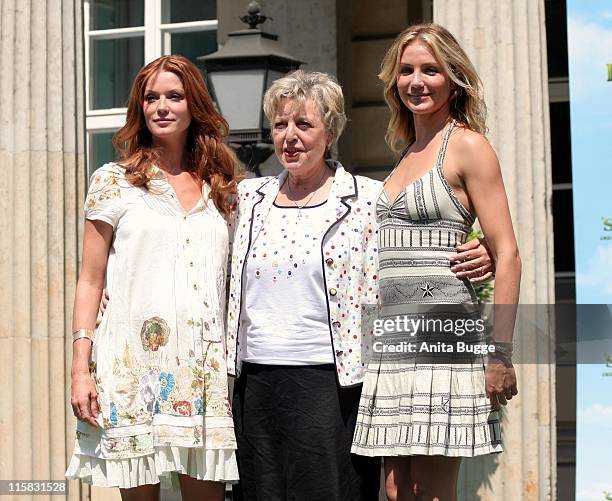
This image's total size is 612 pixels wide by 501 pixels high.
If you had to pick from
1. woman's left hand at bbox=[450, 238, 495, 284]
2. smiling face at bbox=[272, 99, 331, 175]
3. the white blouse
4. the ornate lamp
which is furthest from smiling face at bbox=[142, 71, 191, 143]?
the ornate lamp

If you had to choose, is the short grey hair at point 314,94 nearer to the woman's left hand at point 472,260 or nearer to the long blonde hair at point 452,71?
the long blonde hair at point 452,71

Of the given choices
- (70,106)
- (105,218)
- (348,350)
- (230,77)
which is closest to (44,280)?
(70,106)

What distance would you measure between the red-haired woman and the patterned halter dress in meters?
0.58

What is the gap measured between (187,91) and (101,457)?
116 centimetres

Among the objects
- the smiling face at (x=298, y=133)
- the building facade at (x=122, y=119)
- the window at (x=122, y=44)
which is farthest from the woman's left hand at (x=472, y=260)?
the window at (x=122, y=44)

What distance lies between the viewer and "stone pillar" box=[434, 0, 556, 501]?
522 cm

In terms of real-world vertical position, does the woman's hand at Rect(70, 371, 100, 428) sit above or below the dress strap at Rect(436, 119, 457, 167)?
below

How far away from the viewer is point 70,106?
6148 mm

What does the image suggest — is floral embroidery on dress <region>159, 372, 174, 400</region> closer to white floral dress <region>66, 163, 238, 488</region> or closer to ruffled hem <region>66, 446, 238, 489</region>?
white floral dress <region>66, 163, 238, 488</region>

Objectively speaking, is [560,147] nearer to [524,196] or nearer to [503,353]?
[524,196]

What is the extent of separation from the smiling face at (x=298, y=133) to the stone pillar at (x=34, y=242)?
2.53 m

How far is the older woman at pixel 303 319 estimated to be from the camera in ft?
12.3

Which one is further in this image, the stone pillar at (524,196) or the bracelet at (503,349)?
the stone pillar at (524,196)

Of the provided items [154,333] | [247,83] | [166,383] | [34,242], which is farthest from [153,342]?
[34,242]
